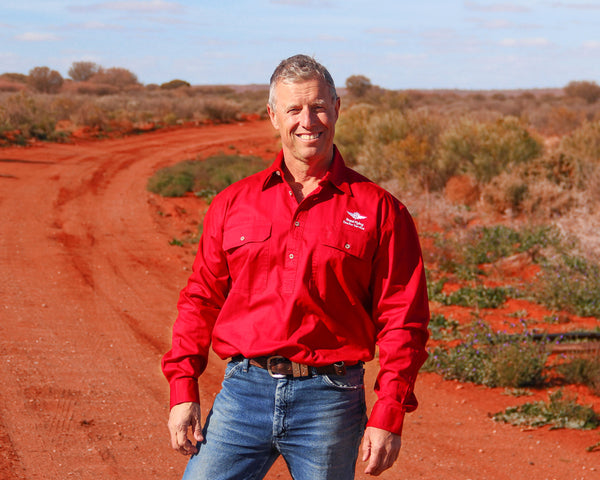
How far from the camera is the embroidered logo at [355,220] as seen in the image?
2.36 metres

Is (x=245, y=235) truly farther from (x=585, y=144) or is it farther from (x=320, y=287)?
(x=585, y=144)

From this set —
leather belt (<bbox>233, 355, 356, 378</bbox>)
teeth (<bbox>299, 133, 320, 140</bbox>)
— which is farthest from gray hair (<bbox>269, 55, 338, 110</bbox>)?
leather belt (<bbox>233, 355, 356, 378</bbox>)

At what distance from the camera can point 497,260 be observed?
382 inches

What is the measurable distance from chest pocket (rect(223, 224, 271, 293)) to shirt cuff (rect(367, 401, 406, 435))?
55cm

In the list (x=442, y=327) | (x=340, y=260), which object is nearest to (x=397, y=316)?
(x=340, y=260)

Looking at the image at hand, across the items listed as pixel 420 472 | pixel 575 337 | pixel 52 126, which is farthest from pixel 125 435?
pixel 52 126

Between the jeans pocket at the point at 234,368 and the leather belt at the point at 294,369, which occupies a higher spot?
the leather belt at the point at 294,369

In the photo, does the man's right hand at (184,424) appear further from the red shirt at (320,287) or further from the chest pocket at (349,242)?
the chest pocket at (349,242)

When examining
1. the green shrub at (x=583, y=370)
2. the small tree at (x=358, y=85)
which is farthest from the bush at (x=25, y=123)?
the small tree at (x=358, y=85)

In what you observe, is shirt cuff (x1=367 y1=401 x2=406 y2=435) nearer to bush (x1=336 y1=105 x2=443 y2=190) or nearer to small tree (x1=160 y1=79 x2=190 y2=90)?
bush (x1=336 y1=105 x2=443 y2=190)

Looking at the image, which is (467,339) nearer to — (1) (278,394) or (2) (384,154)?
(1) (278,394)

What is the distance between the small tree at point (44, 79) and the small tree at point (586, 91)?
34905 mm

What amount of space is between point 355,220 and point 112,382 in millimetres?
4076

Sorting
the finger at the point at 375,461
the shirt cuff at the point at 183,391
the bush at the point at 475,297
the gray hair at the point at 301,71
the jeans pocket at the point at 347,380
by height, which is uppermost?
the gray hair at the point at 301,71
